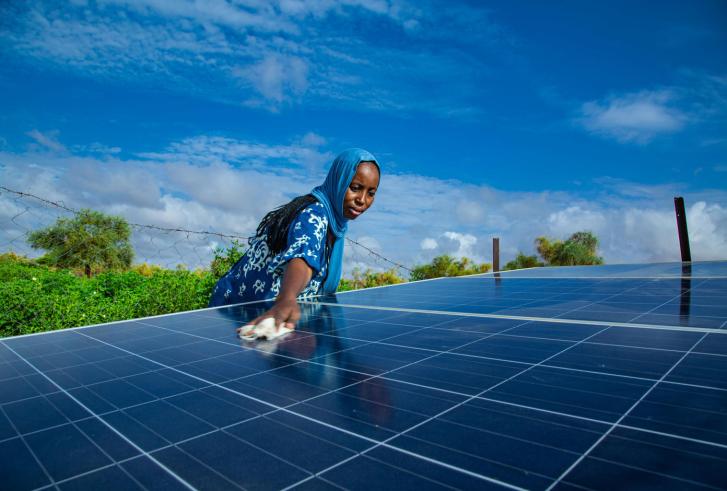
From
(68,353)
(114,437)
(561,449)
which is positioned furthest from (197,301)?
(561,449)

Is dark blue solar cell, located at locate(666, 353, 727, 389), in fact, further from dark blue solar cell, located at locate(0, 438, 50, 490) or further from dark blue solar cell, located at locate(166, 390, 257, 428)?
dark blue solar cell, located at locate(0, 438, 50, 490)

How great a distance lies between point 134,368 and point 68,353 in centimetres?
70

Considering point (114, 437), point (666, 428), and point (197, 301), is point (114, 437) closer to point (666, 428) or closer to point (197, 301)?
point (666, 428)

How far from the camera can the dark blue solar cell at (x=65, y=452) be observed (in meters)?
1.27

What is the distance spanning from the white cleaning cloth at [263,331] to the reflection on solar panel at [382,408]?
0.34 ft

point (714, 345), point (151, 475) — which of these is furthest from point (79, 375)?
point (714, 345)

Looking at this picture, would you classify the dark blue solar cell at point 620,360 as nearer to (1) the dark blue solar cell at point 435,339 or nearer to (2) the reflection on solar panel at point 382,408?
(2) the reflection on solar panel at point 382,408

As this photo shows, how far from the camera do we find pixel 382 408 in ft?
5.02

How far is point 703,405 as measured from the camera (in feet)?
4.77

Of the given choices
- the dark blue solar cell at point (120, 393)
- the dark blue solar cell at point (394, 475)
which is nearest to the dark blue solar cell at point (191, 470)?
the dark blue solar cell at point (394, 475)

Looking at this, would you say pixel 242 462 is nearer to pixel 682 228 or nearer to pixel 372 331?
pixel 372 331

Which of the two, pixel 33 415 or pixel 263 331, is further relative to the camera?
pixel 263 331

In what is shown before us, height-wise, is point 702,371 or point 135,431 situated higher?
point 702,371

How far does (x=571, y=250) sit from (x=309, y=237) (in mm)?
24391
